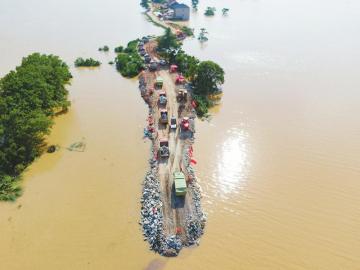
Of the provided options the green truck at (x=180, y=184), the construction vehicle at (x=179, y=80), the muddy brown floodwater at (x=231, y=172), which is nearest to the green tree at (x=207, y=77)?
the construction vehicle at (x=179, y=80)

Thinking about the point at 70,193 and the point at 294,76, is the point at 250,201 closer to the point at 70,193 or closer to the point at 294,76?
the point at 70,193

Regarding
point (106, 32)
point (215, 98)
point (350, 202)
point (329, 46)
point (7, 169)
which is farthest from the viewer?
point (106, 32)

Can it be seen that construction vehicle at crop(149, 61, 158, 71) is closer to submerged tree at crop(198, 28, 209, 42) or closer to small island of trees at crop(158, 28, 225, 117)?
small island of trees at crop(158, 28, 225, 117)

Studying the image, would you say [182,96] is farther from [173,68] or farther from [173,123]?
[173,68]

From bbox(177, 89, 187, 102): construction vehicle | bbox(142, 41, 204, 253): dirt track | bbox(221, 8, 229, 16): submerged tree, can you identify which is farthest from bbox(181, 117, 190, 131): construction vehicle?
bbox(221, 8, 229, 16): submerged tree

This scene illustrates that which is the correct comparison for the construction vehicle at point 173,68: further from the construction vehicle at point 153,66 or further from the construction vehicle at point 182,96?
the construction vehicle at point 182,96

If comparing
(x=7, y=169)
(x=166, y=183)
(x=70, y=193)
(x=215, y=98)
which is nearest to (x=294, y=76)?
(x=215, y=98)

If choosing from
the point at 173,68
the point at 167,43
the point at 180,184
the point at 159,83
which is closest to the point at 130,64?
the point at 173,68
